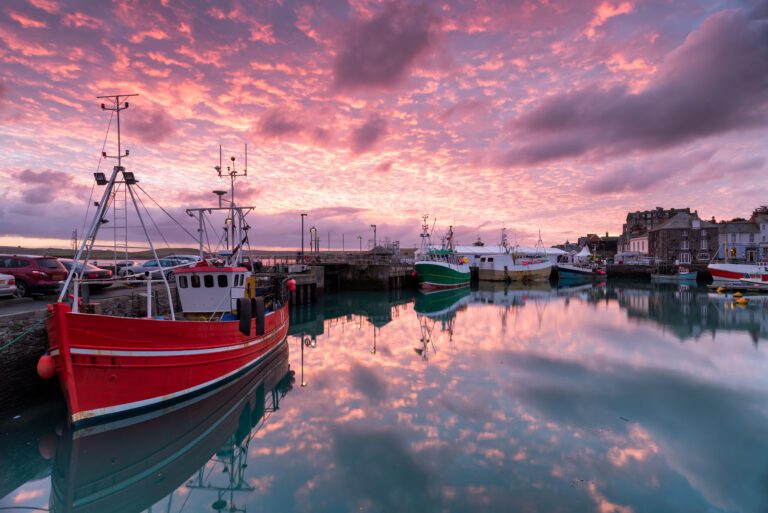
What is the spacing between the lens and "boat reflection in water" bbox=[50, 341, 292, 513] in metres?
7.48

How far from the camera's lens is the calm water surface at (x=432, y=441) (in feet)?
24.1

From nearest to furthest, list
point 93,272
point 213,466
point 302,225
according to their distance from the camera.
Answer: point 213,466, point 93,272, point 302,225

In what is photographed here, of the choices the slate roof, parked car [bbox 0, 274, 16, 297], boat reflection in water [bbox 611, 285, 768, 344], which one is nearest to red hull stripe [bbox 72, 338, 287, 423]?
parked car [bbox 0, 274, 16, 297]

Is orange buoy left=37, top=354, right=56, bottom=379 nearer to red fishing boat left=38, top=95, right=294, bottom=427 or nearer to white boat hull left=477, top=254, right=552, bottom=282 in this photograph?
red fishing boat left=38, top=95, right=294, bottom=427

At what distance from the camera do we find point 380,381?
14.0m

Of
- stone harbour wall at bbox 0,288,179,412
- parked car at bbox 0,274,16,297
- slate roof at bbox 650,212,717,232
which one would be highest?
slate roof at bbox 650,212,717,232

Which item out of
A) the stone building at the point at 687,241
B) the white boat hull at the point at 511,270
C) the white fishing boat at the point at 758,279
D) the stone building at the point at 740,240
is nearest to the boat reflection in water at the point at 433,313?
the white boat hull at the point at 511,270

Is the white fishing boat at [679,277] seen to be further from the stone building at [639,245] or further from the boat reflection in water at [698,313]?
the stone building at [639,245]

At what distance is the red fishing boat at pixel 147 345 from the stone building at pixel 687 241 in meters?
88.2

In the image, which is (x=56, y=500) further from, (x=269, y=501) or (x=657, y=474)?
(x=657, y=474)

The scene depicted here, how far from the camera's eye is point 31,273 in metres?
15.4

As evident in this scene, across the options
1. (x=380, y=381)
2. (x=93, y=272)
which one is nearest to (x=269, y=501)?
(x=380, y=381)

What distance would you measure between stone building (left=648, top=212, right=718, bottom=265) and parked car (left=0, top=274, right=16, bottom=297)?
9390 centimetres

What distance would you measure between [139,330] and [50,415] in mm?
3695
